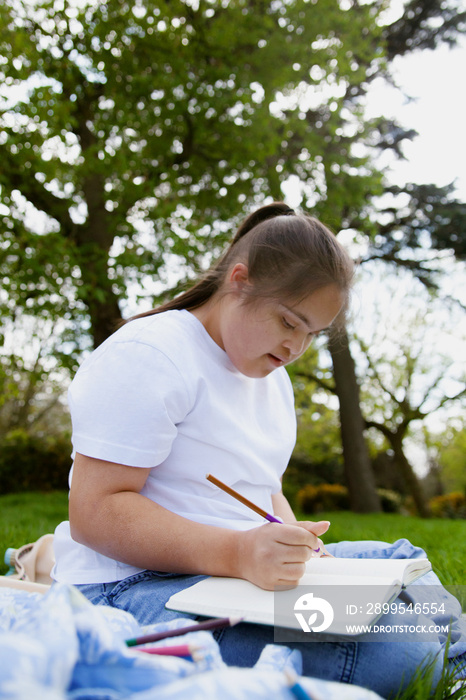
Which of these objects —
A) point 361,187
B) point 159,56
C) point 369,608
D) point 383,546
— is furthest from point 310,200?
point 369,608

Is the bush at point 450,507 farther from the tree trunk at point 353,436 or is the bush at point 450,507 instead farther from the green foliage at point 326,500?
the tree trunk at point 353,436

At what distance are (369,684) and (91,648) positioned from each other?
63cm

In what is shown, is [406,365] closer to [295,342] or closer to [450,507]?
[450,507]

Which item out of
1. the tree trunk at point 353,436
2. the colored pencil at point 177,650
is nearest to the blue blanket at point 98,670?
the colored pencil at point 177,650

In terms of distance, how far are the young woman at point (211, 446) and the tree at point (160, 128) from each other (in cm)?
378

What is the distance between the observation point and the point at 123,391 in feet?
4.55

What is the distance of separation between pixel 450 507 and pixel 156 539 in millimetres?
12890

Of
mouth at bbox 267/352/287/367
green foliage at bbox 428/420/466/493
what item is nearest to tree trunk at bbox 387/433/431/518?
green foliage at bbox 428/420/466/493

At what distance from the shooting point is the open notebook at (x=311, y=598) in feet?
3.51

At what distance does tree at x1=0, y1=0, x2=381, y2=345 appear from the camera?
5.73 m

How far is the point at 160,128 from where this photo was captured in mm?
6707

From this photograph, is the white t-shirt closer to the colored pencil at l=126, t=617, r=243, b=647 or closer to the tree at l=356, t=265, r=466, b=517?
the colored pencil at l=126, t=617, r=243, b=647

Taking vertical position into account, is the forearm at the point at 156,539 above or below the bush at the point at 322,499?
above

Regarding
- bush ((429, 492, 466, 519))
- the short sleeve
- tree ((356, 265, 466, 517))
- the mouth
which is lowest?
bush ((429, 492, 466, 519))
